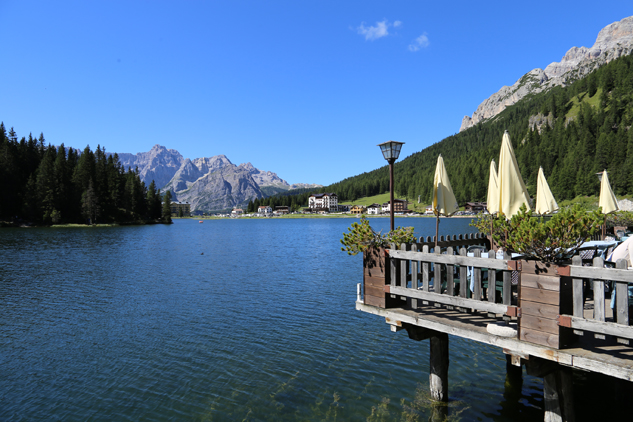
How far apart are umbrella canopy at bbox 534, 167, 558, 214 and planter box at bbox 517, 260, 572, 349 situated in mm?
11979

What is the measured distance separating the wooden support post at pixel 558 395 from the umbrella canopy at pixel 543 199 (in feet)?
37.3

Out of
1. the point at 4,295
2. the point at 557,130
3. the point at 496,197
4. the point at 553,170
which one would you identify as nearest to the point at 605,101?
the point at 557,130

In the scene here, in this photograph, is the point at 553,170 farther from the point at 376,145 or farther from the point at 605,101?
the point at 376,145

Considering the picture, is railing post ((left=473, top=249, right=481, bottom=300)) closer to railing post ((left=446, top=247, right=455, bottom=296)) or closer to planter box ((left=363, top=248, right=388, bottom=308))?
railing post ((left=446, top=247, right=455, bottom=296))

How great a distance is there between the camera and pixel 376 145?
14.0m

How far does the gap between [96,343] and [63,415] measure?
628 cm

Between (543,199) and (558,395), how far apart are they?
13.0m

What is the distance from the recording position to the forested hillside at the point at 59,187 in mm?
117000

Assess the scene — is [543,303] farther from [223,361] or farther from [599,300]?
[223,361]

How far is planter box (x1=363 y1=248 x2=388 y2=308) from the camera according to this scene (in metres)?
9.37

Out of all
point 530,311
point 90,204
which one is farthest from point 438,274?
point 90,204

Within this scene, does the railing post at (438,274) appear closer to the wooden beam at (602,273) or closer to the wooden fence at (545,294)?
the wooden fence at (545,294)

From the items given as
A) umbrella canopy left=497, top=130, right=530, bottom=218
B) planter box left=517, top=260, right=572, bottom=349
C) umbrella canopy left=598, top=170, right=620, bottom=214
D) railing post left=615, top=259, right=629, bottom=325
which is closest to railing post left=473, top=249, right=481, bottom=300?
planter box left=517, top=260, right=572, bottom=349

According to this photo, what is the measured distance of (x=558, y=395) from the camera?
282 inches
